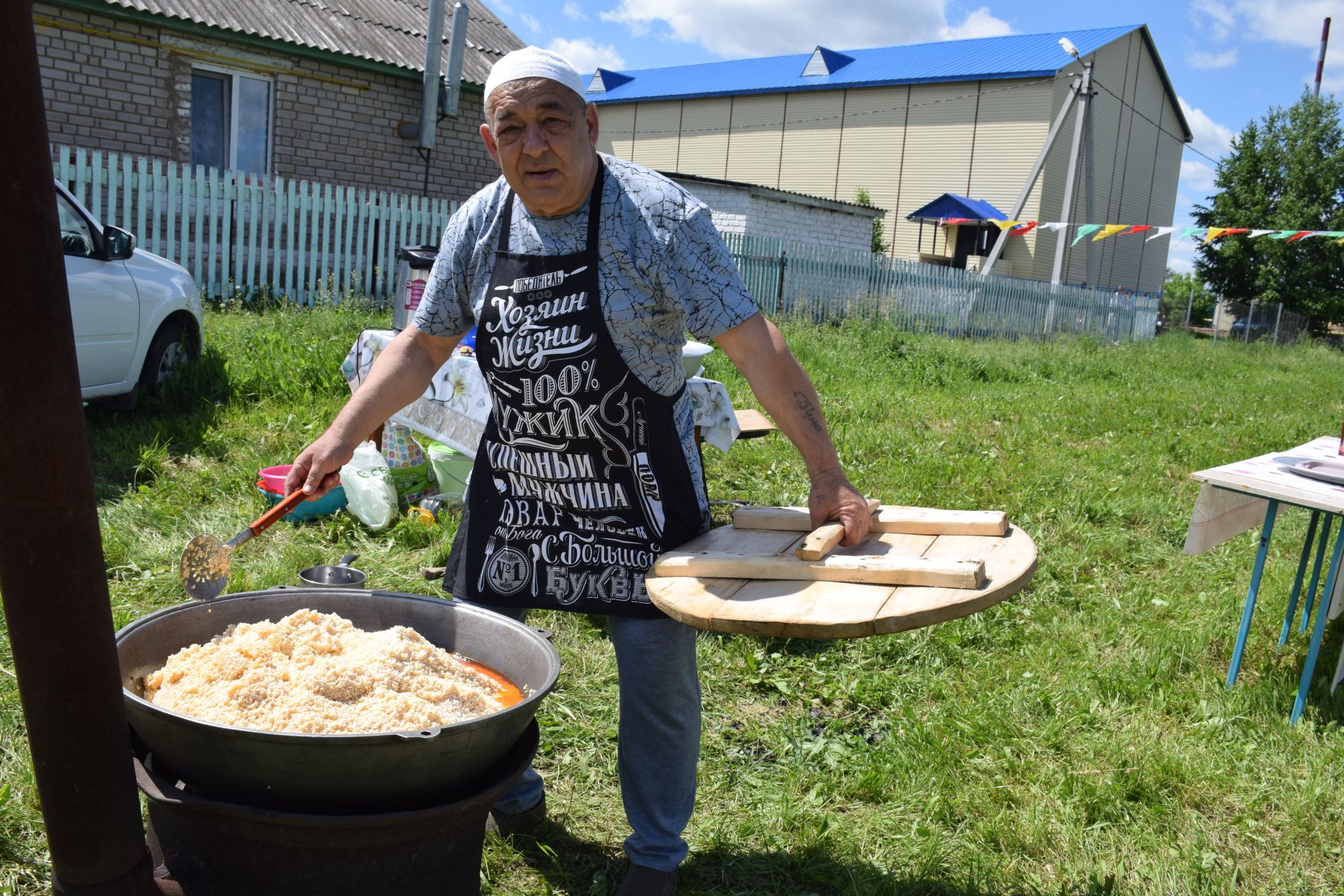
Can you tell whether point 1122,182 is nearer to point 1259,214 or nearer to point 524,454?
point 1259,214

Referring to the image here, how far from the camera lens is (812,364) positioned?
37.5ft

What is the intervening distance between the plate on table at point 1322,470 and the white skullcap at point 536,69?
302 centimetres

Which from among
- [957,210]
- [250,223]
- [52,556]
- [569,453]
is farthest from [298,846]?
[957,210]

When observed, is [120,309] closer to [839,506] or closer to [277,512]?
[277,512]

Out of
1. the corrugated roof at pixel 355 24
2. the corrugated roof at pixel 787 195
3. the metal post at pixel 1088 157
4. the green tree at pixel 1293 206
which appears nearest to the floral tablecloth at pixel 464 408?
the corrugated roof at pixel 355 24

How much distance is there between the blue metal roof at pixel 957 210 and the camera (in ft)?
90.6

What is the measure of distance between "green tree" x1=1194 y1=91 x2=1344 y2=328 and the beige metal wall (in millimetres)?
3705

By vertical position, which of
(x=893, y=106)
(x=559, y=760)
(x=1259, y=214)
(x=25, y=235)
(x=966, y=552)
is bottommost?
(x=559, y=760)

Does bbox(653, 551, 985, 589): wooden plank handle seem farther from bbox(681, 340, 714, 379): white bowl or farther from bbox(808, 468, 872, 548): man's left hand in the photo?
bbox(681, 340, 714, 379): white bowl

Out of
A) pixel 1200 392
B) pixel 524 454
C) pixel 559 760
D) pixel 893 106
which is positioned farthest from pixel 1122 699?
pixel 893 106

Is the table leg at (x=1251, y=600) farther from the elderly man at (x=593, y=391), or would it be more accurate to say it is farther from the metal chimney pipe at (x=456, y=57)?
the metal chimney pipe at (x=456, y=57)

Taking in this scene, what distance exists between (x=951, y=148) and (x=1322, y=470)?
2924 cm

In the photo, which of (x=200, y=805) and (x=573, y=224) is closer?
(x=200, y=805)

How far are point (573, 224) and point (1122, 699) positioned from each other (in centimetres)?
297
